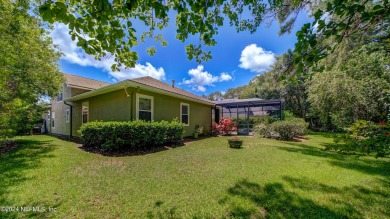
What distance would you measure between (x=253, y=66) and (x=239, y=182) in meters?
24.5

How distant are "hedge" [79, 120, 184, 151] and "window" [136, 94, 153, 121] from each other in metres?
1.26

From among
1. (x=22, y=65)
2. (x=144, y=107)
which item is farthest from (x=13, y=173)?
(x=22, y=65)

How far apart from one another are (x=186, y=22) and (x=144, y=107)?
702cm

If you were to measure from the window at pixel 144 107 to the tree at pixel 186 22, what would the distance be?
5064 mm

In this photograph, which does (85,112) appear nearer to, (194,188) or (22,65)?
(22,65)

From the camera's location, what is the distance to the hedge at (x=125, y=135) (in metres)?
7.18

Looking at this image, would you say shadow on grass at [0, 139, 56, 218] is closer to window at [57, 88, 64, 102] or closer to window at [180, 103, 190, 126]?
window at [180, 103, 190, 126]

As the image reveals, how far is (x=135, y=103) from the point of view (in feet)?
28.3

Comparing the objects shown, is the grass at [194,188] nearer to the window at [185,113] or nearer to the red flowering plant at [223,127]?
the window at [185,113]

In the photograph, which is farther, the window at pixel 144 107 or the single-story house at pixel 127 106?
the window at pixel 144 107

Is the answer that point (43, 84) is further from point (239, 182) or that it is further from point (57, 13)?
point (239, 182)

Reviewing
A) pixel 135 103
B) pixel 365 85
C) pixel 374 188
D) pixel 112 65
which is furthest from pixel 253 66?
pixel 112 65

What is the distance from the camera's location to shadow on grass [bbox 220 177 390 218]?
9.26 ft

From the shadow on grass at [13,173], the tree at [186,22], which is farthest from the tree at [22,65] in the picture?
the tree at [186,22]
